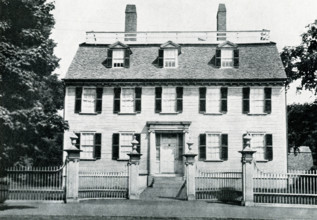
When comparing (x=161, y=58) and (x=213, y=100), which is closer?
(x=213, y=100)

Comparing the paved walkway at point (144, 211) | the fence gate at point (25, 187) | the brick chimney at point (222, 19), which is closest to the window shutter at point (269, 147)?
the brick chimney at point (222, 19)

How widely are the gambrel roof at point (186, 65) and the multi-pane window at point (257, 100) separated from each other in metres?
0.79

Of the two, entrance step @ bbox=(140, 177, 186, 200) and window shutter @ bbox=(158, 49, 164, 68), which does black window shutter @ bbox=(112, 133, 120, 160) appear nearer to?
entrance step @ bbox=(140, 177, 186, 200)

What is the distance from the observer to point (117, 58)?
27641mm

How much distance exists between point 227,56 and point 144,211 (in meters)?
14.6

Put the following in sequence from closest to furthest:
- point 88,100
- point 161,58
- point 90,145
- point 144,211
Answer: point 144,211 < point 90,145 < point 88,100 < point 161,58

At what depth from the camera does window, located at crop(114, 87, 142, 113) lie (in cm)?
2650

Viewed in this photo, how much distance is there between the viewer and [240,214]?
14961mm

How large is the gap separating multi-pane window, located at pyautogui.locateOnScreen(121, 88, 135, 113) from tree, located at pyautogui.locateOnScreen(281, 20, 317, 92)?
1214cm

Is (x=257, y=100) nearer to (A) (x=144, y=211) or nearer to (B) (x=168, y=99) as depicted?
(B) (x=168, y=99)

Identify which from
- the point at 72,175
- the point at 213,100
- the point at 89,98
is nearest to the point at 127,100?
the point at 89,98

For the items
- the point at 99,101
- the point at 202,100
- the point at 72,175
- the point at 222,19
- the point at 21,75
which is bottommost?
the point at 72,175

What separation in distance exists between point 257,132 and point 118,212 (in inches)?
521

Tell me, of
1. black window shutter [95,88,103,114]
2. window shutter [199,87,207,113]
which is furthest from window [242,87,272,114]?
black window shutter [95,88,103,114]
